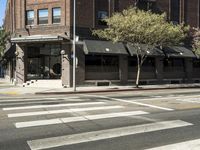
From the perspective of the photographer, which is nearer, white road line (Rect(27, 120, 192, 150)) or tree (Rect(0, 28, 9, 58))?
white road line (Rect(27, 120, 192, 150))

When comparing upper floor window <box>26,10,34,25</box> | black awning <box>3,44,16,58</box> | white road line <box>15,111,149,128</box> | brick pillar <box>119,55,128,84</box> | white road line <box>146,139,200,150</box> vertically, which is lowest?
white road line <box>146,139,200,150</box>

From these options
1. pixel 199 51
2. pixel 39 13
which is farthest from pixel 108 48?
pixel 199 51

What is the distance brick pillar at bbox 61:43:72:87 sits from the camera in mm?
30984

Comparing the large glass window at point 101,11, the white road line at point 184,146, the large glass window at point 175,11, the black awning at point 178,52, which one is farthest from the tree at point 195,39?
the white road line at point 184,146

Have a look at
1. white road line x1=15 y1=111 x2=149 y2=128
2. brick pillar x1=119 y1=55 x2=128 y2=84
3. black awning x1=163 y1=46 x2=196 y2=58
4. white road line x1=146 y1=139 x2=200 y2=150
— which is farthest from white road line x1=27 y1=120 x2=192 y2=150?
black awning x1=163 y1=46 x2=196 y2=58

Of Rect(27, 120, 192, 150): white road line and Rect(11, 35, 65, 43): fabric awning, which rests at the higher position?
Rect(11, 35, 65, 43): fabric awning

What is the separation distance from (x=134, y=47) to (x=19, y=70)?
10470 millimetres

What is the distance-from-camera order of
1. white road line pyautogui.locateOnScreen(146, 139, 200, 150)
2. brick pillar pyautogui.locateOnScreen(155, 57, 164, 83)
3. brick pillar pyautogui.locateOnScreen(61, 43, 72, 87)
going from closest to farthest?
white road line pyautogui.locateOnScreen(146, 139, 200, 150) < brick pillar pyautogui.locateOnScreen(61, 43, 72, 87) < brick pillar pyautogui.locateOnScreen(155, 57, 164, 83)

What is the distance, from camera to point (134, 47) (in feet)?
107

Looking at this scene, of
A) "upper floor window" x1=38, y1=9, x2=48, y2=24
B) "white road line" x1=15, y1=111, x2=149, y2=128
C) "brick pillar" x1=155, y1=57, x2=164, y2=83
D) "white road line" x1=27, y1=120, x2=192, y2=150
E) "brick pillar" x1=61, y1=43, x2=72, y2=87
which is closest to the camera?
"white road line" x1=27, y1=120, x2=192, y2=150

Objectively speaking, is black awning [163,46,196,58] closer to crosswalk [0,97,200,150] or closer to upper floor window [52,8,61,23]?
upper floor window [52,8,61,23]

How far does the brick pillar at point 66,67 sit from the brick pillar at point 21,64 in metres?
3.78

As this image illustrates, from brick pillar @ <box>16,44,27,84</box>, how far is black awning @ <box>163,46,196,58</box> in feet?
43.6

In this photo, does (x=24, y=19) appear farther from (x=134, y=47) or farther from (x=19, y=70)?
(x=134, y=47)
